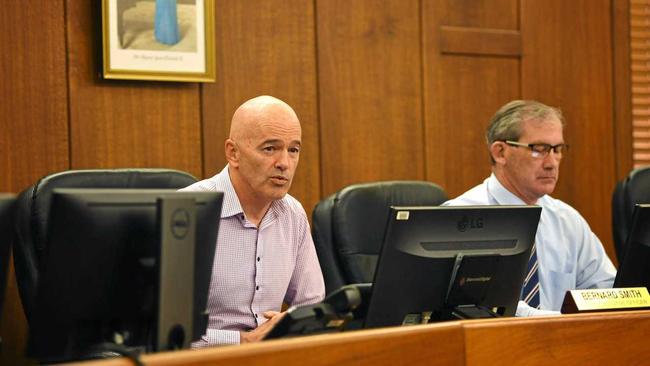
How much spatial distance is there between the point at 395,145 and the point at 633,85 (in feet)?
5.04

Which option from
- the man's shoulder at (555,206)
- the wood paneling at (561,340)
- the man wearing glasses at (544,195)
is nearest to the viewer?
the wood paneling at (561,340)

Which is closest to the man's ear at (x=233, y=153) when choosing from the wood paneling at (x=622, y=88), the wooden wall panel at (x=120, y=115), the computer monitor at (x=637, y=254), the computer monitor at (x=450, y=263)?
the wooden wall panel at (x=120, y=115)

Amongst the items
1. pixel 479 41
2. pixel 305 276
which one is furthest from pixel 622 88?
pixel 305 276

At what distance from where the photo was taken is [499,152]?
352 cm

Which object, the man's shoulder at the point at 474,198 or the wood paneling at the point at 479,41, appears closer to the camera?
the man's shoulder at the point at 474,198

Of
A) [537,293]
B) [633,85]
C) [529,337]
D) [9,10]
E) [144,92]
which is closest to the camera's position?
[529,337]

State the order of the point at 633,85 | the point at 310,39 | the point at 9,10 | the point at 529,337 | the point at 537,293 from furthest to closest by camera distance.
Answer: the point at 633,85, the point at 310,39, the point at 9,10, the point at 537,293, the point at 529,337

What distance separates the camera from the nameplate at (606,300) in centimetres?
227

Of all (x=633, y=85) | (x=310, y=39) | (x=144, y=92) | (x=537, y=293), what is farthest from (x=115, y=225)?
(x=633, y=85)

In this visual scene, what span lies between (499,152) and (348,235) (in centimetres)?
67

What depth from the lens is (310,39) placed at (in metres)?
4.10

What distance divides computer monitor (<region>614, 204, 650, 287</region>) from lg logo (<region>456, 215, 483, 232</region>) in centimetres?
50

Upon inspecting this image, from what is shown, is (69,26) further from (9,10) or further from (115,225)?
(115,225)

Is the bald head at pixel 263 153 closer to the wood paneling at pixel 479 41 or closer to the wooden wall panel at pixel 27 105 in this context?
the wooden wall panel at pixel 27 105
